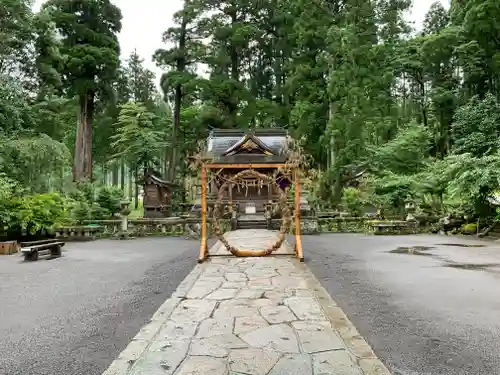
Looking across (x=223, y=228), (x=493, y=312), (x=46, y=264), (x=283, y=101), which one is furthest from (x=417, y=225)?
(x=283, y=101)

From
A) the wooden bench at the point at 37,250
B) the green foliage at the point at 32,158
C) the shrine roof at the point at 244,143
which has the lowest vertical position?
the wooden bench at the point at 37,250

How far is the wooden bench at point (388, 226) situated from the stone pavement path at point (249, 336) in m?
10.3

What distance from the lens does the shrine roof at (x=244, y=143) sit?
842 inches

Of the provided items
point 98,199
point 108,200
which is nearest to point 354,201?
point 108,200

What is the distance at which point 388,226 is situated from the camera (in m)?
16.2

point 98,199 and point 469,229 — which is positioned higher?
point 98,199

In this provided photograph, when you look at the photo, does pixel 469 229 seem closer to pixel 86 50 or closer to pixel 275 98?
pixel 86 50

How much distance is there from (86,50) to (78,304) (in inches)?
793

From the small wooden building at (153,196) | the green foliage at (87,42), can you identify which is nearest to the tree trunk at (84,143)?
the green foliage at (87,42)

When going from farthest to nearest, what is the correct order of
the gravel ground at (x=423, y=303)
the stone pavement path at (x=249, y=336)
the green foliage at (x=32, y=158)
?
the green foliage at (x=32, y=158) < the gravel ground at (x=423, y=303) < the stone pavement path at (x=249, y=336)

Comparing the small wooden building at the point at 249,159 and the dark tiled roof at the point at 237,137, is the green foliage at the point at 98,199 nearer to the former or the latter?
the small wooden building at the point at 249,159

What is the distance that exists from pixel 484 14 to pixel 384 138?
9.04 metres

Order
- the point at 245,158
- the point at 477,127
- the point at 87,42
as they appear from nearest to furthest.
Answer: the point at 245,158
the point at 477,127
the point at 87,42

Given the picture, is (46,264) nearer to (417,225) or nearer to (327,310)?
(327,310)
